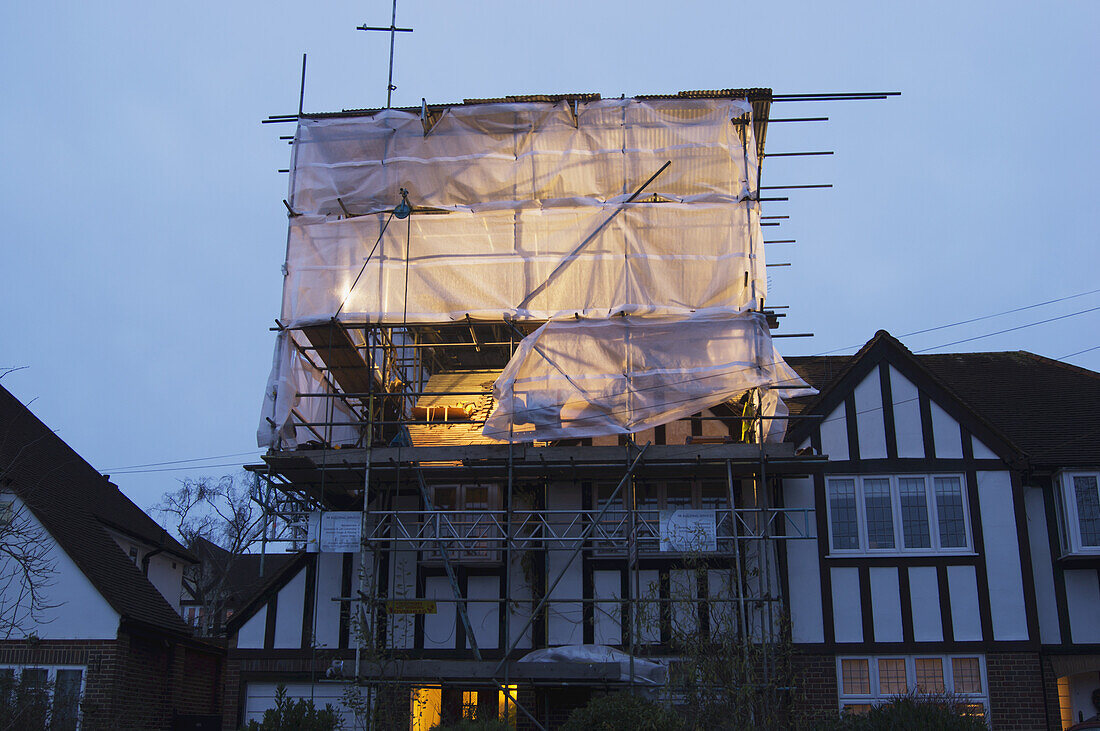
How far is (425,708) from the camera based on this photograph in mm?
19891

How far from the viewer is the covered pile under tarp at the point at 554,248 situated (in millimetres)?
19391

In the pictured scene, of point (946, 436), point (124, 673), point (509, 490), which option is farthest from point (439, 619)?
point (946, 436)

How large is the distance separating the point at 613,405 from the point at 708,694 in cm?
583

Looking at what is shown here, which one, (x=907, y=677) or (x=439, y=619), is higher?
(x=439, y=619)

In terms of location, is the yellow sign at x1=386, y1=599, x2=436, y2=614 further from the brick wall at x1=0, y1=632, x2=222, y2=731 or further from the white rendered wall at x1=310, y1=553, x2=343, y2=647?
the brick wall at x1=0, y1=632, x2=222, y2=731

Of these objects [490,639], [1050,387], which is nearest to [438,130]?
[490,639]

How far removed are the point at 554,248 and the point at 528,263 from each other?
0.63 m

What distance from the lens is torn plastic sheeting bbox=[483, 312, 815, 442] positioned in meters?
19.0

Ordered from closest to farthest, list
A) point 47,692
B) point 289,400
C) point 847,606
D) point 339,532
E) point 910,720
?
point 910,720 → point 47,692 → point 339,532 → point 847,606 → point 289,400

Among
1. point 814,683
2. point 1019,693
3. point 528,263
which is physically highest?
point 528,263

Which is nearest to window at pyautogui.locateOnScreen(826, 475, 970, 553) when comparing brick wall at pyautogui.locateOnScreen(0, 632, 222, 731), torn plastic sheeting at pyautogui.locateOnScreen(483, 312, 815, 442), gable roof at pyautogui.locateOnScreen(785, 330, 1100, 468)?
gable roof at pyautogui.locateOnScreen(785, 330, 1100, 468)

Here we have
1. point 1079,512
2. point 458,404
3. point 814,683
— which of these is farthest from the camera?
point 458,404

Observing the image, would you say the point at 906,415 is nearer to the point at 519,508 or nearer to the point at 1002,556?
the point at 1002,556

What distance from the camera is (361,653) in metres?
18.6
